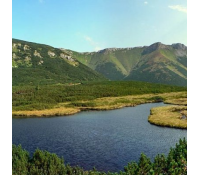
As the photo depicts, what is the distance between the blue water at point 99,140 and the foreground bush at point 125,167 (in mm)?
10008

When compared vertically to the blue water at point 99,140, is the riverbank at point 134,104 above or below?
above

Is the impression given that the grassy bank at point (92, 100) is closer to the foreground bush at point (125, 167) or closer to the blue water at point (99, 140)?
the blue water at point (99, 140)

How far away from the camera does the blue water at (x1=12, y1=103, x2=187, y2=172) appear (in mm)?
42125

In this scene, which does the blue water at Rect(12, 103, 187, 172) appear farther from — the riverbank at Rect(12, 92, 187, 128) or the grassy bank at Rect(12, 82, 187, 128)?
the grassy bank at Rect(12, 82, 187, 128)

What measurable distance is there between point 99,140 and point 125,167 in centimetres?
3136

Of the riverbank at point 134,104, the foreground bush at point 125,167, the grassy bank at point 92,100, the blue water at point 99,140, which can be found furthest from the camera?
the grassy bank at point 92,100

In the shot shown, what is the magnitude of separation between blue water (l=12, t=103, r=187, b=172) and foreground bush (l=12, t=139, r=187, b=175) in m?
10.0

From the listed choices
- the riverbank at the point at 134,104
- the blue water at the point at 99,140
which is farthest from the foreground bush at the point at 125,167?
the riverbank at the point at 134,104

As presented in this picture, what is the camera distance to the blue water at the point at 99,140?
42.1m
